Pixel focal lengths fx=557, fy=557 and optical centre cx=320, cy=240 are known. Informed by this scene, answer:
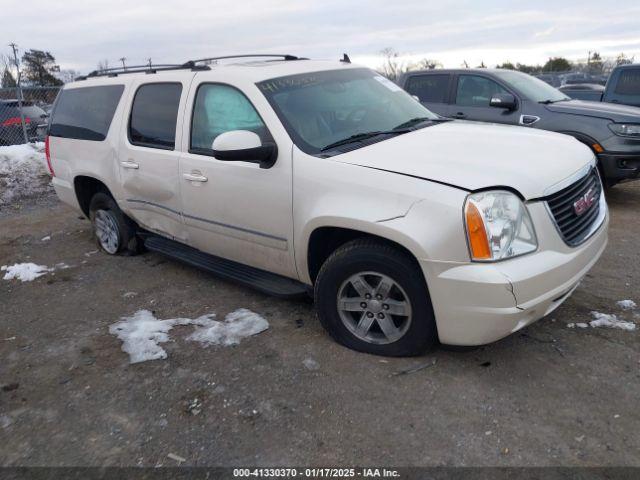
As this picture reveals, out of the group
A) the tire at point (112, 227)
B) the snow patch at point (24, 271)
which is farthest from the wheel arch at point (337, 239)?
the snow patch at point (24, 271)

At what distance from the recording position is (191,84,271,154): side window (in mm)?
3869

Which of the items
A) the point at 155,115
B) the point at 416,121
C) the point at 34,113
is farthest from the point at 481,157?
the point at 34,113

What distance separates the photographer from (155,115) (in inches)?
182

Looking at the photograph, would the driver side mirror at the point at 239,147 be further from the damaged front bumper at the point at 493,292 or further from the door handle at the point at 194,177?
the damaged front bumper at the point at 493,292

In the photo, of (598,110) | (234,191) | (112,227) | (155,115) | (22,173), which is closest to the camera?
(234,191)

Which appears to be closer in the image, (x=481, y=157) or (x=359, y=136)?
(x=481, y=157)

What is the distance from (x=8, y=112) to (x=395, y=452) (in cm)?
1281

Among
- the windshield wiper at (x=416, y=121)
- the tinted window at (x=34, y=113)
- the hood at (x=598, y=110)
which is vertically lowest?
the tinted window at (x=34, y=113)

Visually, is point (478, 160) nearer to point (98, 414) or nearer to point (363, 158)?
point (363, 158)

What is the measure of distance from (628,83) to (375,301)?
8.12 metres

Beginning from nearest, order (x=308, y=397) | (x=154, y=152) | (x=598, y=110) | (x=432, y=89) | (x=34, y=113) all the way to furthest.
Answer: (x=308, y=397) → (x=154, y=152) → (x=598, y=110) → (x=432, y=89) → (x=34, y=113)

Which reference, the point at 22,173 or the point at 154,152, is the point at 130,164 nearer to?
the point at 154,152

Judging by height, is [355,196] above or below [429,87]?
below

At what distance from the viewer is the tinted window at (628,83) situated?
9.09 m
